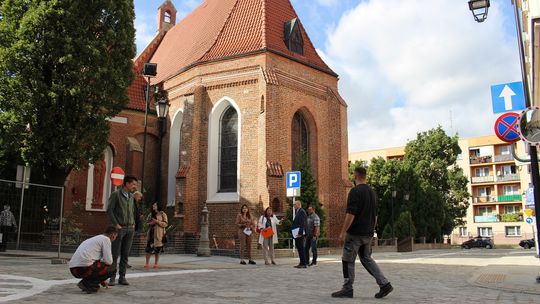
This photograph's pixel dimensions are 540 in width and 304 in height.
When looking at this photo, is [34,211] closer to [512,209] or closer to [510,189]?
[512,209]

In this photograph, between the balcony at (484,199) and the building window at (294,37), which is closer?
the building window at (294,37)

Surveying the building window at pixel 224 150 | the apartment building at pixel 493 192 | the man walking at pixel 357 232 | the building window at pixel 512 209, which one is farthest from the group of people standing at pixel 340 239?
the building window at pixel 512 209

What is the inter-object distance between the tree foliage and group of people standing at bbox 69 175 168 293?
27.7 meters

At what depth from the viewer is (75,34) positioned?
1789cm

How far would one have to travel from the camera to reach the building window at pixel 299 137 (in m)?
23.3

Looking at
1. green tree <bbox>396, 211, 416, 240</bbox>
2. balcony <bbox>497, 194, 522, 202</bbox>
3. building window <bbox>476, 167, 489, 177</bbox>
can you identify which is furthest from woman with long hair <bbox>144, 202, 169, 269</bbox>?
building window <bbox>476, 167, 489, 177</bbox>

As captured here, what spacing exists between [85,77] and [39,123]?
239 centimetres

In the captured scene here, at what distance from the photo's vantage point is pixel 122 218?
7.87 m

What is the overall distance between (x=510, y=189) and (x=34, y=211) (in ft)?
216

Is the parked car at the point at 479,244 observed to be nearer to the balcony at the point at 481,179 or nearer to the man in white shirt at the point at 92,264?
the balcony at the point at 481,179

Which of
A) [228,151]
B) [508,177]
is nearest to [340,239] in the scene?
[228,151]

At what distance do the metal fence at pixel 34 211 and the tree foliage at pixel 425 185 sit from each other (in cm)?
2400

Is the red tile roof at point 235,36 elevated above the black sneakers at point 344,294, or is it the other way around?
the red tile roof at point 235,36

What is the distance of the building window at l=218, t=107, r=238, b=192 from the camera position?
2227cm
